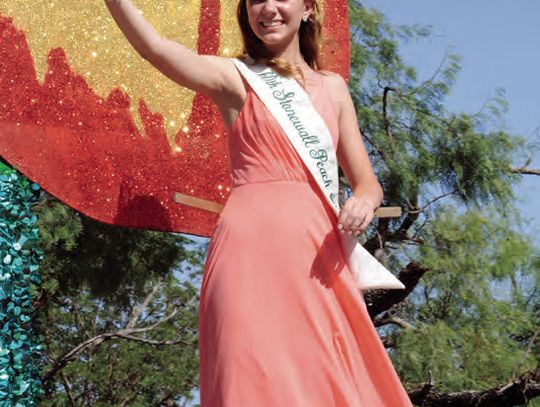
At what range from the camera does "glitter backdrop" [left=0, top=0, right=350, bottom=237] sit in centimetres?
312

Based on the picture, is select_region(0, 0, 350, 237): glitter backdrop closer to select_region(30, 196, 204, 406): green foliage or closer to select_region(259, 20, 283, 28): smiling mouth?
select_region(259, 20, 283, 28): smiling mouth

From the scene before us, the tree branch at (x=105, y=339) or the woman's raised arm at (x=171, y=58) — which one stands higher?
the tree branch at (x=105, y=339)

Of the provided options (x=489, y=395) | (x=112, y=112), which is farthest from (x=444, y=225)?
(x=112, y=112)

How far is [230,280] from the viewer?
99.3 inches

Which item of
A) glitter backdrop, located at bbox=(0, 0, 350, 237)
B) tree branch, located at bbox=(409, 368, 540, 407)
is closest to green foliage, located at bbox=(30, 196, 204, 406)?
tree branch, located at bbox=(409, 368, 540, 407)

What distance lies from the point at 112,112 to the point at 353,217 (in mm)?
1163

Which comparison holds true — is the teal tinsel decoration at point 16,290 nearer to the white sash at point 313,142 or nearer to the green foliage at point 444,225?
the white sash at point 313,142

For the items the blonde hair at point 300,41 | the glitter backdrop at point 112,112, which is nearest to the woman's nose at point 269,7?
the blonde hair at point 300,41

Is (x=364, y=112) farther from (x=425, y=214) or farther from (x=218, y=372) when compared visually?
(x=218, y=372)

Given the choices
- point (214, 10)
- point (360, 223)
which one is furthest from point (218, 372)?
point (214, 10)

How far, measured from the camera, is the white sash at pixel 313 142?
2664 millimetres

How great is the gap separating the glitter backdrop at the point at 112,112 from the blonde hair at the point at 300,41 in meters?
0.65

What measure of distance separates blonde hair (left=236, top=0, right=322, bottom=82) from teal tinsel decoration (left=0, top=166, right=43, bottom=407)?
85cm

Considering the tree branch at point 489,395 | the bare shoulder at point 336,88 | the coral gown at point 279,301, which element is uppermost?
the bare shoulder at point 336,88
